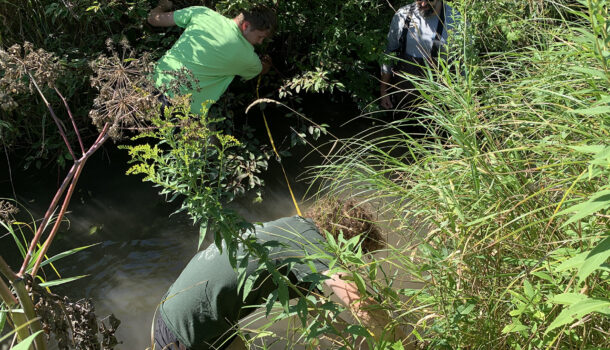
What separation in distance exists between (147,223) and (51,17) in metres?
1.75

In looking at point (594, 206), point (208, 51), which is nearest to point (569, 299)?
point (594, 206)

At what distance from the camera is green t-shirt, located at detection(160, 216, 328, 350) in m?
2.27

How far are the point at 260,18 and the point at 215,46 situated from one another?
0.39m

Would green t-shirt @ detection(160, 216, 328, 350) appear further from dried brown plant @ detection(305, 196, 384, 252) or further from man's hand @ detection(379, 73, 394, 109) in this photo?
man's hand @ detection(379, 73, 394, 109)

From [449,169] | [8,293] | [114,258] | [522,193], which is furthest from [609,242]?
[114,258]

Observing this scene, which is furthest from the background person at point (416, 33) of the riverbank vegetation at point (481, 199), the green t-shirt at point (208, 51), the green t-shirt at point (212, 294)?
the green t-shirt at point (212, 294)

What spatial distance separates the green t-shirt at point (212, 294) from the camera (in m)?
2.27

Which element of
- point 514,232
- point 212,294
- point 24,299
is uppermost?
point 24,299

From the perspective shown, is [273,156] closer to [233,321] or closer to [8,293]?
[233,321]

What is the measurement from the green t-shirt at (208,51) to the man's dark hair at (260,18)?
0.38ft

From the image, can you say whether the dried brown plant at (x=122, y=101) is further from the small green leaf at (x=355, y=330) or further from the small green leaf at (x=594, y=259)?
the small green leaf at (x=594, y=259)

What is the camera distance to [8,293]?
132cm

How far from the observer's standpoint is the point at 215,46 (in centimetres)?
372

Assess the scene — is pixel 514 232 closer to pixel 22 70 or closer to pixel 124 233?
pixel 22 70
